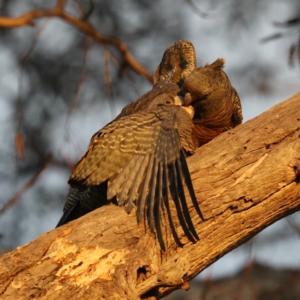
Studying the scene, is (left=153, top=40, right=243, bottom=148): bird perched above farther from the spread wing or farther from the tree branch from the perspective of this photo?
the tree branch

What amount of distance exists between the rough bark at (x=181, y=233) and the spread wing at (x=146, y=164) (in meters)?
0.08

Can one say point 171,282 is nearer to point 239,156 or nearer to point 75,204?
point 239,156

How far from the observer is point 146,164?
310cm

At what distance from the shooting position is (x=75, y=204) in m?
3.60

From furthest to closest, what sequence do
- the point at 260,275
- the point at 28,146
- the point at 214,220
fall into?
the point at 260,275 < the point at 28,146 < the point at 214,220

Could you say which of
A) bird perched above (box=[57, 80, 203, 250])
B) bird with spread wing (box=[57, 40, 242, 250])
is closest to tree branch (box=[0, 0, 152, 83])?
bird with spread wing (box=[57, 40, 242, 250])

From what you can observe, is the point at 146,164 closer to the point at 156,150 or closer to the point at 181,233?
the point at 156,150

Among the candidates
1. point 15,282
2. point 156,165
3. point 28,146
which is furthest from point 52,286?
point 28,146

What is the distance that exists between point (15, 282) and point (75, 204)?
860 mm

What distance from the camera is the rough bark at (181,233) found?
280 cm

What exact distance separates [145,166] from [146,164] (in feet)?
0.03

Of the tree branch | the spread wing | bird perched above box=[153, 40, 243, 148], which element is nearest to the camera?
the spread wing

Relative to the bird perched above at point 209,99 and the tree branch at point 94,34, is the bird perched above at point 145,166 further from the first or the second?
the tree branch at point 94,34

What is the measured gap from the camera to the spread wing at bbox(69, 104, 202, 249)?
2982mm
